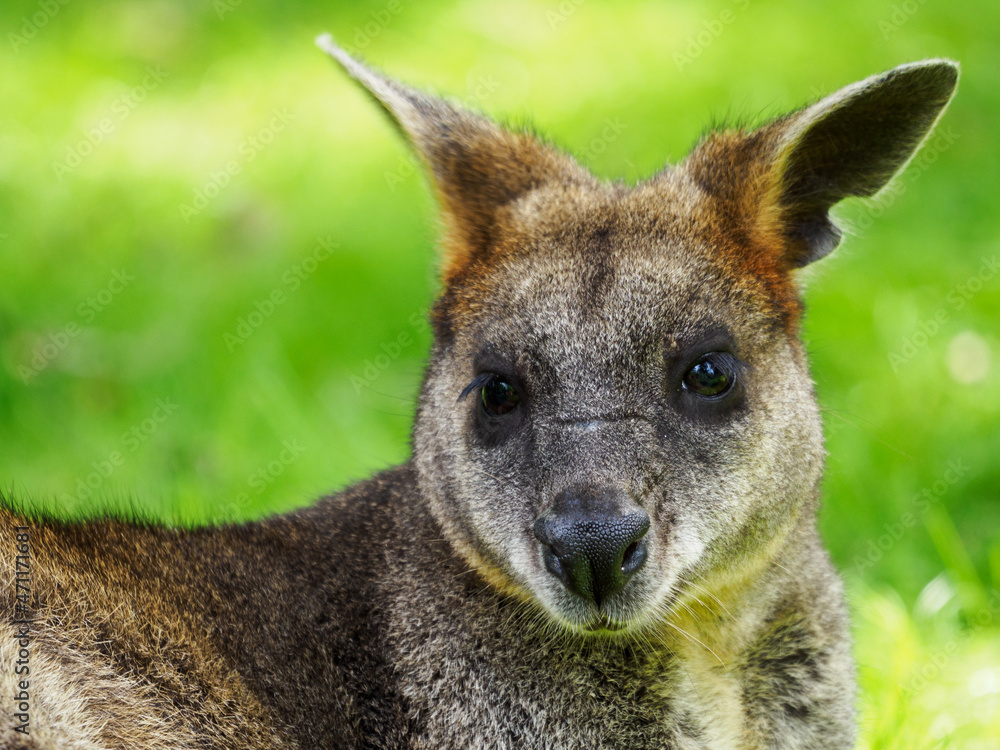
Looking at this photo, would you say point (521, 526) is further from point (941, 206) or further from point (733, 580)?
point (941, 206)

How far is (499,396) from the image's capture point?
15.2 ft

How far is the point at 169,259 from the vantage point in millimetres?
10680

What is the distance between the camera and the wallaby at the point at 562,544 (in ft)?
14.0

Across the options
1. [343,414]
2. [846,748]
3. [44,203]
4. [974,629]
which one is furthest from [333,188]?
[846,748]

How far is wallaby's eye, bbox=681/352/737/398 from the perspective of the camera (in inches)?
177

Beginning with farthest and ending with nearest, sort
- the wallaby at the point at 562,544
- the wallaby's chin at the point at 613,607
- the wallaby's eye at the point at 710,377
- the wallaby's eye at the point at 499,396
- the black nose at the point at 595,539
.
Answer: the wallaby's eye at the point at 499,396 → the wallaby's eye at the point at 710,377 → the wallaby at the point at 562,544 → the wallaby's chin at the point at 613,607 → the black nose at the point at 595,539

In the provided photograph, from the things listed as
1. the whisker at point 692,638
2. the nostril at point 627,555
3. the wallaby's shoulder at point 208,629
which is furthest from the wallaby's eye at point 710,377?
the wallaby's shoulder at point 208,629

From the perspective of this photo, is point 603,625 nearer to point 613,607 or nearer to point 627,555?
point 613,607

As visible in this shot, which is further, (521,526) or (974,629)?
(974,629)

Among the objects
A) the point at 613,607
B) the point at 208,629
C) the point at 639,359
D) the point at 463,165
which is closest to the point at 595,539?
the point at 613,607

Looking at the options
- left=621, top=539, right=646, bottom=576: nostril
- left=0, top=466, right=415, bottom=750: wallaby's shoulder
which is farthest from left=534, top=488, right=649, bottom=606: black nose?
left=0, top=466, right=415, bottom=750: wallaby's shoulder

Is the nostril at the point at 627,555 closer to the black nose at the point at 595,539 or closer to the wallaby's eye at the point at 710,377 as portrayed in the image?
the black nose at the point at 595,539

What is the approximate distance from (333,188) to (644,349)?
7.72 m

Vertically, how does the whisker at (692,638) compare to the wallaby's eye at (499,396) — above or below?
below
